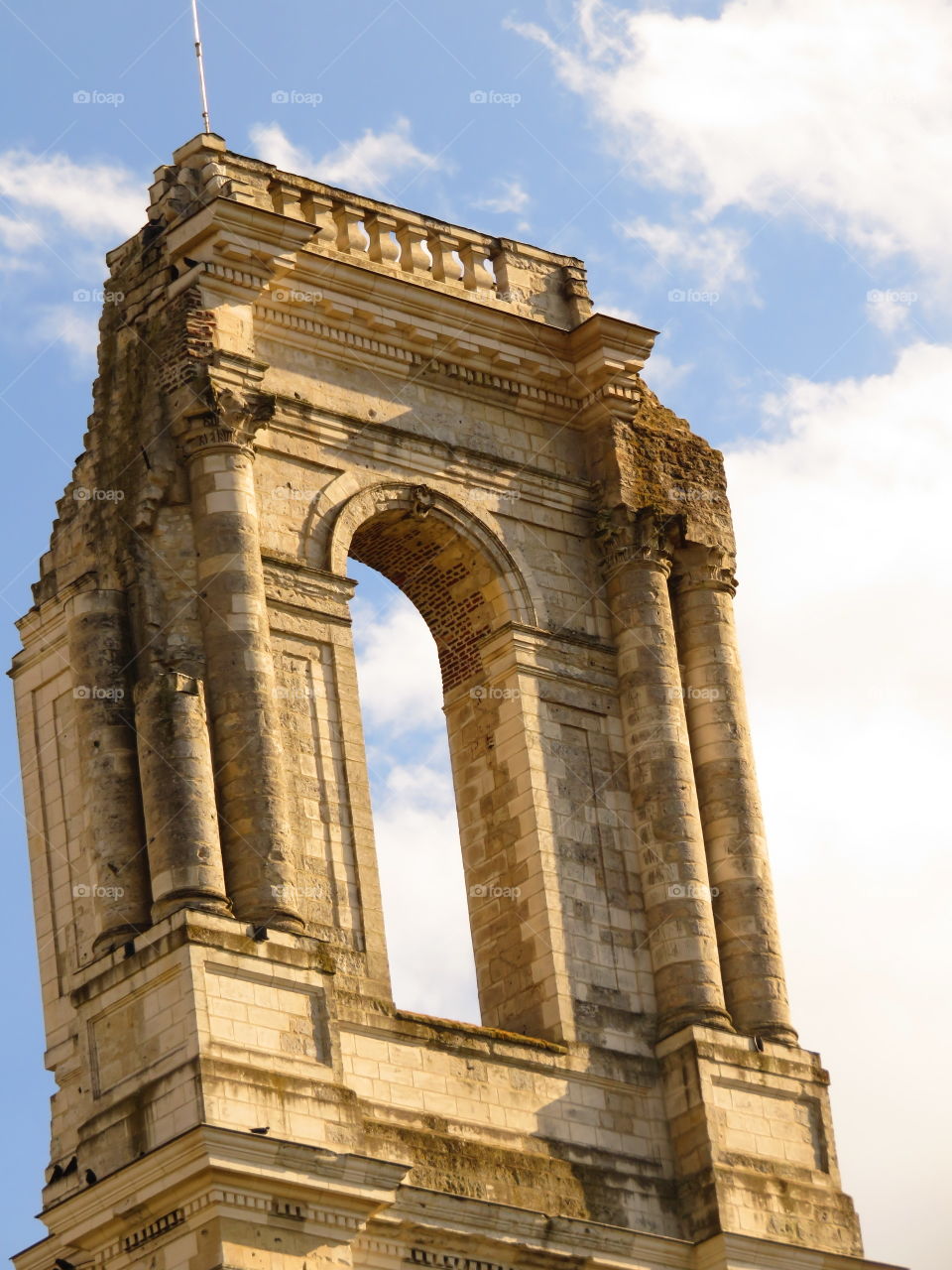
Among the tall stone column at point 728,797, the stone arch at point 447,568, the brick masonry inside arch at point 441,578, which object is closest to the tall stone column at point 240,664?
the stone arch at point 447,568

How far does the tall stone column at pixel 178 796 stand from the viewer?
32281 millimetres

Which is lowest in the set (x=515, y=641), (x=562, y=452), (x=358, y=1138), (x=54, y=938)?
(x=358, y=1138)

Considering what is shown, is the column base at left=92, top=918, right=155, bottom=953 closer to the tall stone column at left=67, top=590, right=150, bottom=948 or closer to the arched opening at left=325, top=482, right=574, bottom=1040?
the tall stone column at left=67, top=590, right=150, bottom=948

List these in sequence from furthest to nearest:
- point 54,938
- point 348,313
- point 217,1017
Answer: point 348,313 → point 54,938 → point 217,1017

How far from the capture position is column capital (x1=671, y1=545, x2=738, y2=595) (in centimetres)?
3762

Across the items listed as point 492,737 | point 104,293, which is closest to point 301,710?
point 492,737

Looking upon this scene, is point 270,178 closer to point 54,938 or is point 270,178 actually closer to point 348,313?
point 348,313

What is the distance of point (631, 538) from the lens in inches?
1463

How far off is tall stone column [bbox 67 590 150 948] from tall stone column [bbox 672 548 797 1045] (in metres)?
5.98

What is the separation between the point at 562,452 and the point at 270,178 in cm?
389

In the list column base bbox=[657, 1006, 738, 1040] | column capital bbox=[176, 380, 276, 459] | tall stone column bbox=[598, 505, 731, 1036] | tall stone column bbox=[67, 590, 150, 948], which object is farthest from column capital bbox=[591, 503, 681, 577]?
tall stone column bbox=[67, 590, 150, 948]

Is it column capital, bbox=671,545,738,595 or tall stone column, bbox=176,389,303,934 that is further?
column capital, bbox=671,545,738,595

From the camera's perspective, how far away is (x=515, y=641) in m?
36.1

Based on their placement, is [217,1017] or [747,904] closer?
[217,1017]
